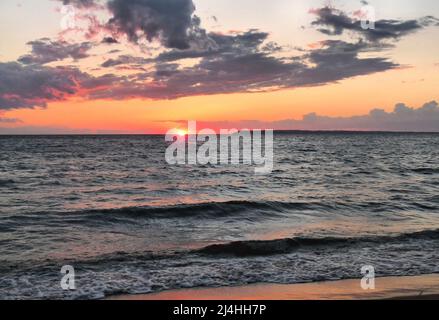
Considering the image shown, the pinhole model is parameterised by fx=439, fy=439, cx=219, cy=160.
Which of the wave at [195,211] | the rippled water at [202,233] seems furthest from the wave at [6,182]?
the wave at [195,211]

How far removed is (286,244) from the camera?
14.4m

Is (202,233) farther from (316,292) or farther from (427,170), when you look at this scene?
(427,170)

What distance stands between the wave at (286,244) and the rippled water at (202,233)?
3 cm

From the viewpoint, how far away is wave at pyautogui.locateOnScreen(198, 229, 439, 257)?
44.3ft

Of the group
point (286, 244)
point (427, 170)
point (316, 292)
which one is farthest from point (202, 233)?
point (427, 170)

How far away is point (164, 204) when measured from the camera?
880 inches

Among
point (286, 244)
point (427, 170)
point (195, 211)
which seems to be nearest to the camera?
point (286, 244)

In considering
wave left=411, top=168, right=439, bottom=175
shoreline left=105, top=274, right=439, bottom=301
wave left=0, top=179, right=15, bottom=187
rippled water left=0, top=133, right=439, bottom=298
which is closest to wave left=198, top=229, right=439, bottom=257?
rippled water left=0, top=133, right=439, bottom=298

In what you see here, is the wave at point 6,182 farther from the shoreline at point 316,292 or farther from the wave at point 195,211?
the shoreline at point 316,292

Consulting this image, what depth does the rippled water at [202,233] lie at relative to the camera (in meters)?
11.1

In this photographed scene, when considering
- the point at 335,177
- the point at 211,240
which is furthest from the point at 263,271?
the point at 335,177

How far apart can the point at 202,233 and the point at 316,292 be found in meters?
7.23

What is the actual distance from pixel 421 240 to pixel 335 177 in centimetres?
2076
